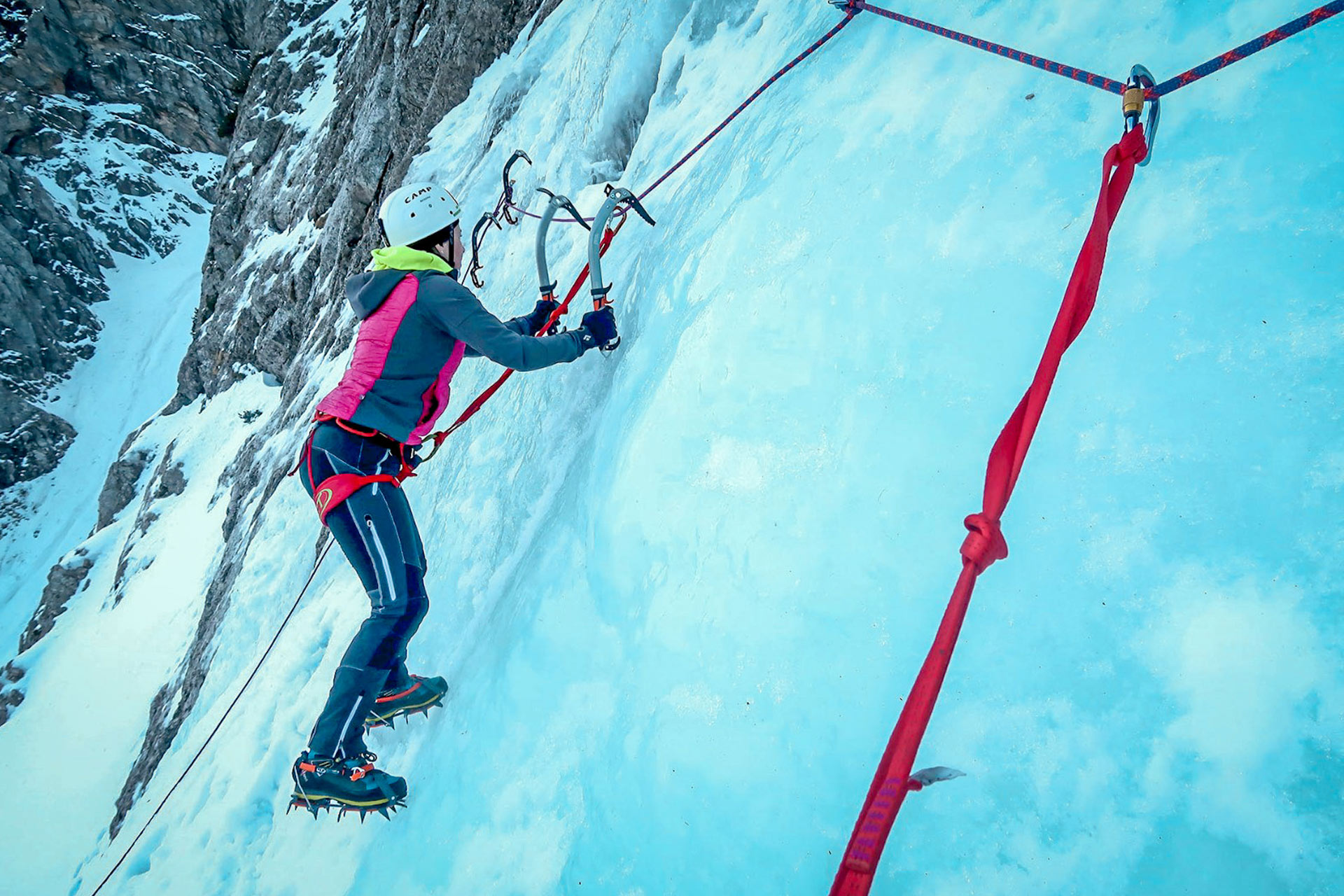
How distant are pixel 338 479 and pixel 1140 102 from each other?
2.52m

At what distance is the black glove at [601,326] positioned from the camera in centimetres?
273

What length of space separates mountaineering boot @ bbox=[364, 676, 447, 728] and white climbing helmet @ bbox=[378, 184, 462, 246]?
167 cm

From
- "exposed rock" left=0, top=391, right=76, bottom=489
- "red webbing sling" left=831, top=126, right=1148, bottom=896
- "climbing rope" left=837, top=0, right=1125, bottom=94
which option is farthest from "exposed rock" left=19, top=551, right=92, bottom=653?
"red webbing sling" left=831, top=126, right=1148, bottom=896

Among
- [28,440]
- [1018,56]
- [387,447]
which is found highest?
[28,440]

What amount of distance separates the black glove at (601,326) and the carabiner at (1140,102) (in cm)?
169

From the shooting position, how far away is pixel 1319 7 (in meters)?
1.46

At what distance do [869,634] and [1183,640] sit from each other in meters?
0.55

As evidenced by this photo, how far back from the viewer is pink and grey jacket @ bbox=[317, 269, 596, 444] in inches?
98.5

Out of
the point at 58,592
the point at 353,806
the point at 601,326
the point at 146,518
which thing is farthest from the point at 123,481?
the point at 601,326

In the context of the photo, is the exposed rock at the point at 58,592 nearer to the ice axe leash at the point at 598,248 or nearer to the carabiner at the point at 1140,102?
the ice axe leash at the point at 598,248

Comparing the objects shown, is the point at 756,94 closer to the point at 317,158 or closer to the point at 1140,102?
the point at 1140,102

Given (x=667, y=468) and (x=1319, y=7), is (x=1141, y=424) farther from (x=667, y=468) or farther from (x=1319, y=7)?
(x=667, y=468)

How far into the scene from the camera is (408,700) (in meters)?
2.72

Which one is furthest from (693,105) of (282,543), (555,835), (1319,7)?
(282,543)
